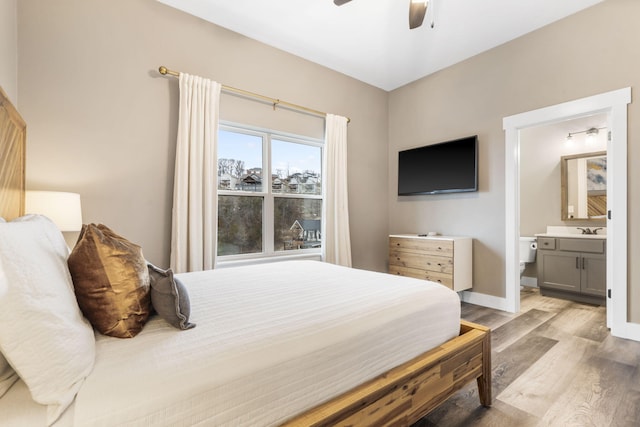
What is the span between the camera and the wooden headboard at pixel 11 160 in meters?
1.65

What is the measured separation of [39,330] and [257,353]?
22.5 inches

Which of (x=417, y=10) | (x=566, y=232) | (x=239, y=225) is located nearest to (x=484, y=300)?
(x=566, y=232)

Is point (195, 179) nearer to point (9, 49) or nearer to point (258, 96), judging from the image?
point (258, 96)

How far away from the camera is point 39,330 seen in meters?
0.75

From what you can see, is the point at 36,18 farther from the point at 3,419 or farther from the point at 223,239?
the point at 3,419

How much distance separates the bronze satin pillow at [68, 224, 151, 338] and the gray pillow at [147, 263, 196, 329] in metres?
0.07

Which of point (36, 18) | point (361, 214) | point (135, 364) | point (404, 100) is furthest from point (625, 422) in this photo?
point (36, 18)

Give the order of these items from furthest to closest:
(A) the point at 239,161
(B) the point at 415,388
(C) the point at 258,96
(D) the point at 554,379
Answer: (A) the point at 239,161 < (C) the point at 258,96 < (D) the point at 554,379 < (B) the point at 415,388

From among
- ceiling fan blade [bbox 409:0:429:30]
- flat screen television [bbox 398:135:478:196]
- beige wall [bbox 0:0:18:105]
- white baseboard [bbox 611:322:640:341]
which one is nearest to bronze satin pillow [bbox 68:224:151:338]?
beige wall [bbox 0:0:18:105]

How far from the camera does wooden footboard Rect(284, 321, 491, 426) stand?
3.51 feet

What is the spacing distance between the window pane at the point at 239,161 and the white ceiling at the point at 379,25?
1.08 m

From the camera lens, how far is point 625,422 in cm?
156

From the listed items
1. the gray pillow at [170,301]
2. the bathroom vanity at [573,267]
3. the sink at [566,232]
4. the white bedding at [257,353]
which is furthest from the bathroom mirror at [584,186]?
the gray pillow at [170,301]

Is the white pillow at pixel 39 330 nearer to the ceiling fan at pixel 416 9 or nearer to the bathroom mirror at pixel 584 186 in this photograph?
the ceiling fan at pixel 416 9
